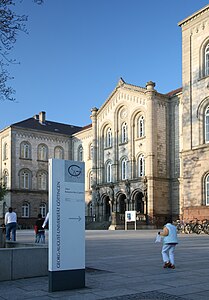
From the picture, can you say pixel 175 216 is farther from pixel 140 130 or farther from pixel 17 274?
pixel 17 274

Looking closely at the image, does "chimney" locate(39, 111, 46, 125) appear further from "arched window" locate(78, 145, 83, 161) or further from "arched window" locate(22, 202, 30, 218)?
"arched window" locate(22, 202, 30, 218)

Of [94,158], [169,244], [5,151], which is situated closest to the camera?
[169,244]

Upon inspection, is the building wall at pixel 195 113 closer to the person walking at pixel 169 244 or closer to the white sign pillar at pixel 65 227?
the person walking at pixel 169 244

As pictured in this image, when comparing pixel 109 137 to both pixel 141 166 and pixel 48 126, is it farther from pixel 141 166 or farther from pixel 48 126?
pixel 48 126

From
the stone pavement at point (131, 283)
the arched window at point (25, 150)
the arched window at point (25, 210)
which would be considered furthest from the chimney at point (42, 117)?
the stone pavement at point (131, 283)

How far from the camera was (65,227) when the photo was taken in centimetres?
909

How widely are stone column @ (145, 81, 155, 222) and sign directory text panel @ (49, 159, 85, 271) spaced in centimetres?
3846

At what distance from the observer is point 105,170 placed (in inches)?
2247

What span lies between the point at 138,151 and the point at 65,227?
42701 mm

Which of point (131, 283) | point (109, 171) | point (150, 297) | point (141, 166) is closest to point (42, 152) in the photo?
point (109, 171)

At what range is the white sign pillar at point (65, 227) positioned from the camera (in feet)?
29.2

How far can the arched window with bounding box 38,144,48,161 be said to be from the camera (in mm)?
67062

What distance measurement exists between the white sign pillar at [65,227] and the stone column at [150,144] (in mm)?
38464

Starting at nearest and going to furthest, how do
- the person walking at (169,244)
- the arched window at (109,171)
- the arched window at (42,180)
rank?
the person walking at (169,244) < the arched window at (109,171) < the arched window at (42,180)
